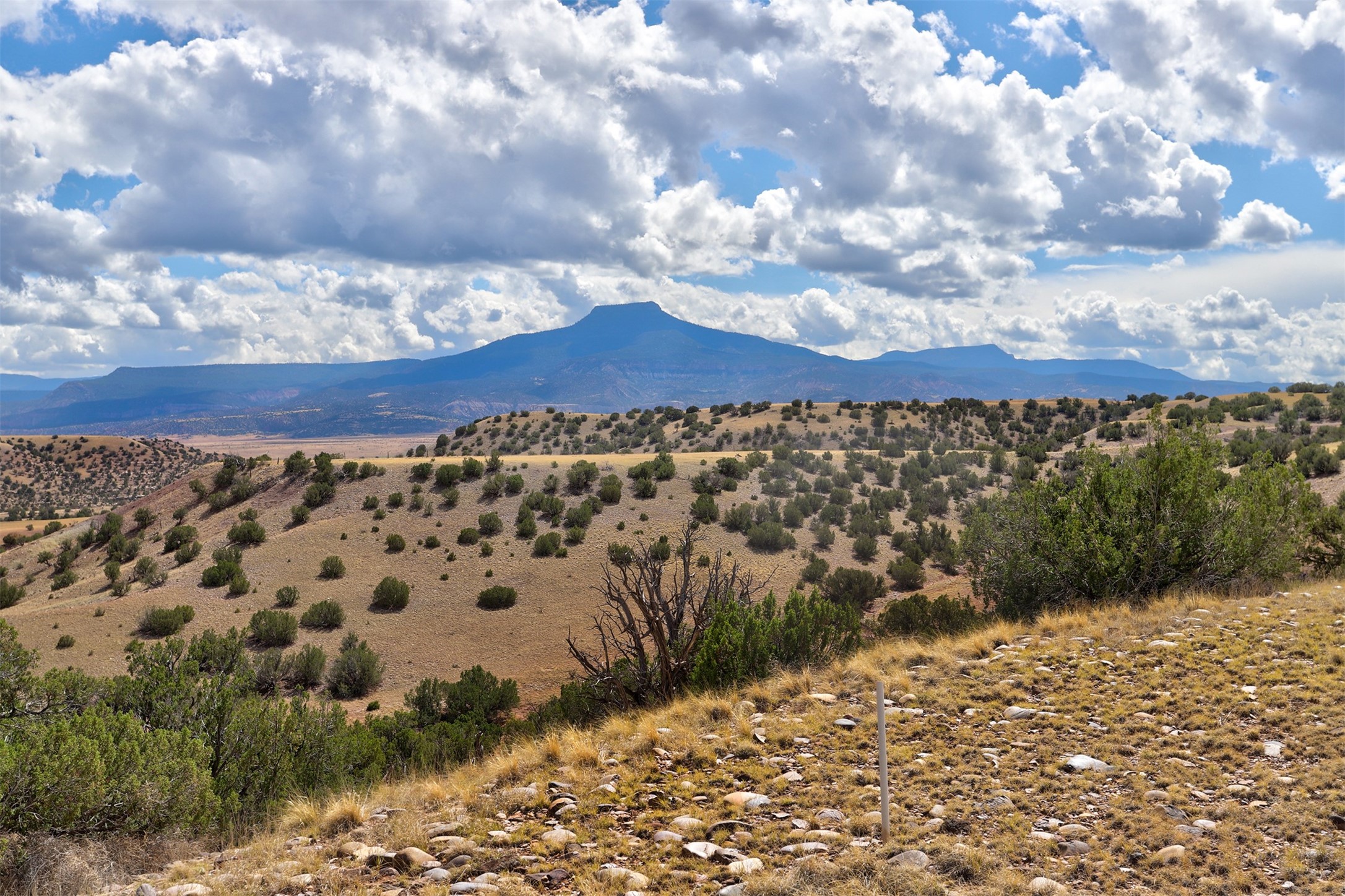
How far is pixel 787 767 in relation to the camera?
8.09 m

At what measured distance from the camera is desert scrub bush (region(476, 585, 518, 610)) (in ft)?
97.0

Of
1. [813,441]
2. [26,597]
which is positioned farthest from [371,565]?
[813,441]

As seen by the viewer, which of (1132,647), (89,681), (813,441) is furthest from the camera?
(813,441)

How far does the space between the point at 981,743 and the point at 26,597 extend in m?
41.9

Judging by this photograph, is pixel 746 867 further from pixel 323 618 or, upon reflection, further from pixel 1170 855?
pixel 323 618

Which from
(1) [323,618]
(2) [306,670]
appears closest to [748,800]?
(2) [306,670]

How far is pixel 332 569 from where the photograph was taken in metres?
31.9

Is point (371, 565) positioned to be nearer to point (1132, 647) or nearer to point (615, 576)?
point (615, 576)

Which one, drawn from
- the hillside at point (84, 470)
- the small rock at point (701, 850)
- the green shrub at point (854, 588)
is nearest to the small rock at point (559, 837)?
the small rock at point (701, 850)

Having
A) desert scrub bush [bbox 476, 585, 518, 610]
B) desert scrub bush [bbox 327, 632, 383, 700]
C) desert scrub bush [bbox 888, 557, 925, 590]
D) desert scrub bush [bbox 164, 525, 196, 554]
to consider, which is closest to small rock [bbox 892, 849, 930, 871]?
desert scrub bush [bbox 327, 632, 383, 700]

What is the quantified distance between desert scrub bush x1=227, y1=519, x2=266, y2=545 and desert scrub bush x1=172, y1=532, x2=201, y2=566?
56.5 inches

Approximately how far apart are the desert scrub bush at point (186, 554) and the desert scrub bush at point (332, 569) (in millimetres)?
6993

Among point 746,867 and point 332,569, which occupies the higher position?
point 746,867

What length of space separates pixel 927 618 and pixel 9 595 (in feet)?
125
